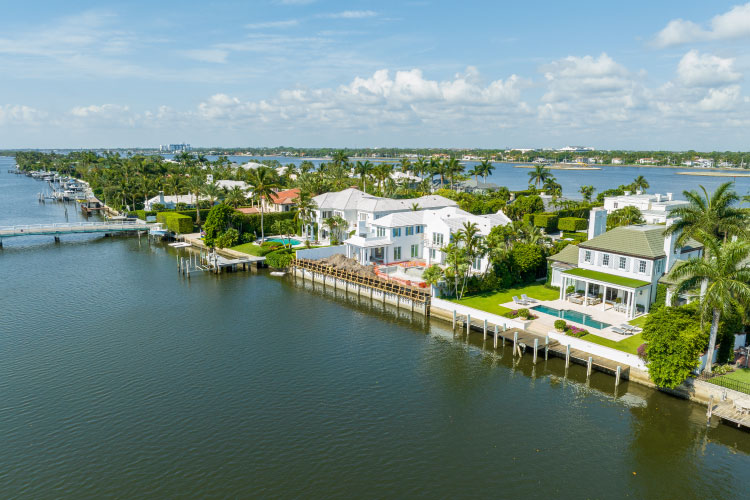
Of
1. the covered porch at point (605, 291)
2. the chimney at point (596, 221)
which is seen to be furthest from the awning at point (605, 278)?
the chimney at point (596, 221)

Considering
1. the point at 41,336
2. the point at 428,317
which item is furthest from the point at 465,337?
the point at 41,336

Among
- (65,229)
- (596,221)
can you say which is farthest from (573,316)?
(65,229)

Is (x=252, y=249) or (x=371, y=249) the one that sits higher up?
(x=371, y=249)

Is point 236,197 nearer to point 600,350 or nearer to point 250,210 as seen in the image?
point 250,210

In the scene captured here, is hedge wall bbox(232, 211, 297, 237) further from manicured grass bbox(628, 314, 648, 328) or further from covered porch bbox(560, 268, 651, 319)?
manicured grass bbox(628, 314, 648, 328)

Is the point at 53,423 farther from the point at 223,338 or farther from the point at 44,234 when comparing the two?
the point at 44,234

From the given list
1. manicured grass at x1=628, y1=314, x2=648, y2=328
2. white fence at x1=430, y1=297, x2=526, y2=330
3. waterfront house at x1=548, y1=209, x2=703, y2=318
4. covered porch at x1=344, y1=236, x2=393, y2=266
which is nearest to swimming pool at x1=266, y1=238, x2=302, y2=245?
covered porch at x1=344, y1=236, x2=393, y2=266

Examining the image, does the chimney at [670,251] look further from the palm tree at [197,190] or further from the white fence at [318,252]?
the palm tree at [197,190]
